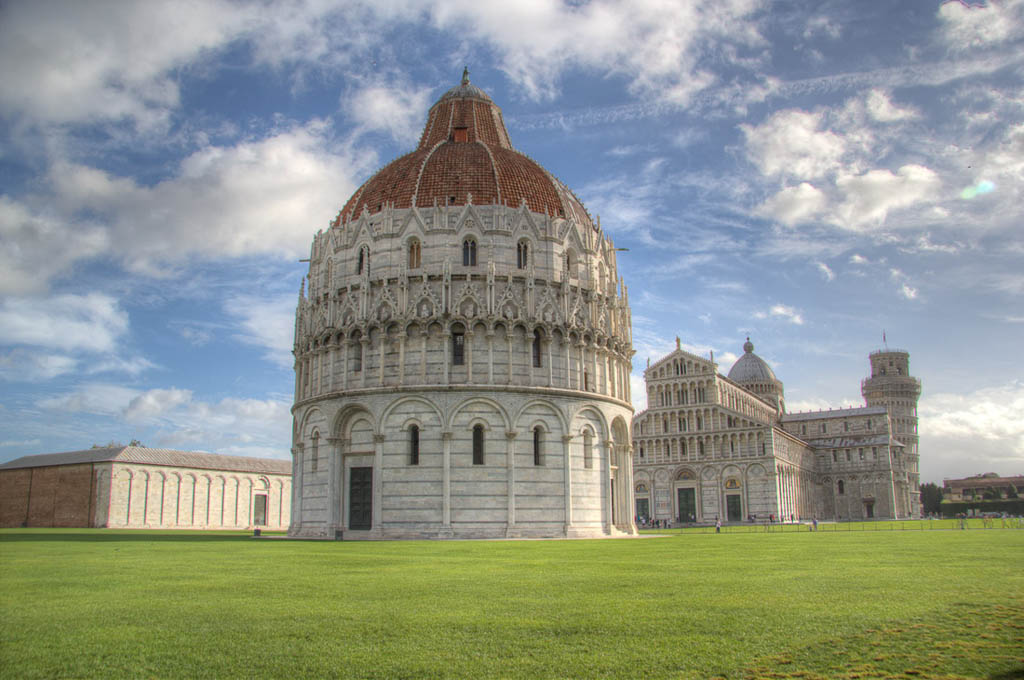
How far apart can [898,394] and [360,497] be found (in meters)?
135

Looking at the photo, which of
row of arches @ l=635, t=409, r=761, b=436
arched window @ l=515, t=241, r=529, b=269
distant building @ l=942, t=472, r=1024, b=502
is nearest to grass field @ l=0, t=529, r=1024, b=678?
arched window @ l=515, t=241, r=529, b=269

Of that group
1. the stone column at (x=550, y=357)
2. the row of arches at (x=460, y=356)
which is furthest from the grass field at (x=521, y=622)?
the stone column at (x=550, y=357)

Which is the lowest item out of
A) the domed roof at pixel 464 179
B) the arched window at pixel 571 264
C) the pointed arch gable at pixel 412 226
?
the arched window at pixel 571 264

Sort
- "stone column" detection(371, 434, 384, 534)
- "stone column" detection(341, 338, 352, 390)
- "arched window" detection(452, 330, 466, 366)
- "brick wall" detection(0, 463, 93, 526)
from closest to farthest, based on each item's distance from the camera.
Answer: "stone column" detection(371, 434, 384, 534) < "arched window" detection(452, 330, 466, 366) < "stone column" detection(341, 338, 352, 390) < "brick wall" detection(0, 463, 93, 526)

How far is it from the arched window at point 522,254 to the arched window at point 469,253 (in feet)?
8.04

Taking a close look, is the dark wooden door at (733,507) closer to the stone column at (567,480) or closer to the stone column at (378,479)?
the stone column at (567,480)

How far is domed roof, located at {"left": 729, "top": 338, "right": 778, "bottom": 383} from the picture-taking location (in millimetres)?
131000

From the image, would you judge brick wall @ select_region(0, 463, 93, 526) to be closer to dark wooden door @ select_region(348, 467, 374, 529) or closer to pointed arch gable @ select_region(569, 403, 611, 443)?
dark wooden door @ select_region(348, 467, 374, 529)

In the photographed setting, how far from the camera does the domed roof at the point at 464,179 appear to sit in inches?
1807

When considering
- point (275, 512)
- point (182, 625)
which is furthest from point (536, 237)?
point (275, 512)

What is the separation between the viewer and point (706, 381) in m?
97.1

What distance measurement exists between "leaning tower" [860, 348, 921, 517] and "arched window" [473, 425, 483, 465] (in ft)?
→ 409

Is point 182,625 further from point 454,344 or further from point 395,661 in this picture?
point 454,344

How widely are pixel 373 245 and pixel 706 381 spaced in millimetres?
62430
